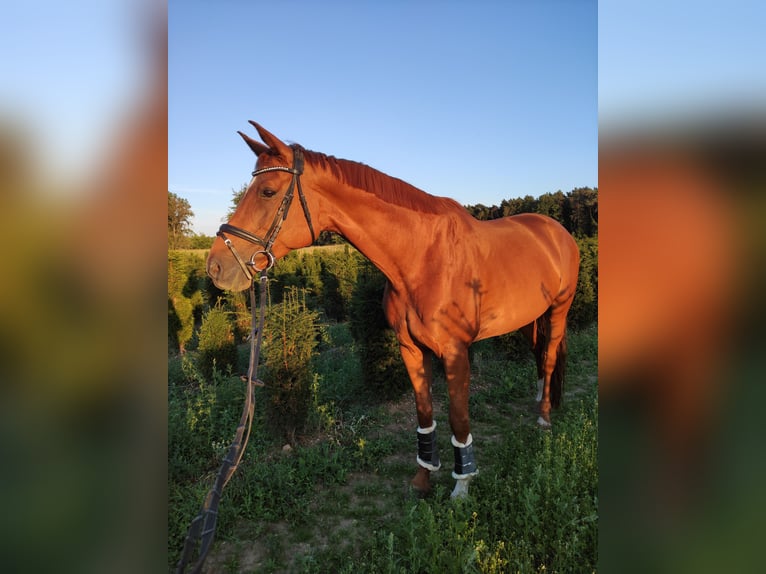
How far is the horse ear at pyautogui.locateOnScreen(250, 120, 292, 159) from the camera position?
2.37 metres

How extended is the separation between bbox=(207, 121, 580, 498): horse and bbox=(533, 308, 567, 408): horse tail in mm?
1100

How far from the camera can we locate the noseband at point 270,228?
235 centimetres

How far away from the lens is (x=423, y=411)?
3352 mm

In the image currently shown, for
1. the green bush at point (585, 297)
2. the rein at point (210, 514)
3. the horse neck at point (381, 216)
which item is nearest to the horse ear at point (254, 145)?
the horse neck at point (381, 216)

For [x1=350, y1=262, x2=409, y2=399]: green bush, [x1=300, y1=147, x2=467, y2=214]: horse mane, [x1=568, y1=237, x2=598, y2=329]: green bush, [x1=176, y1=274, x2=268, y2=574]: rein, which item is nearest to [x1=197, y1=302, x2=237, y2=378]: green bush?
[x1=350, y1=262, x2=409, y2=399]: green bush

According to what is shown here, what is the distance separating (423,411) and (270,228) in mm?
2117

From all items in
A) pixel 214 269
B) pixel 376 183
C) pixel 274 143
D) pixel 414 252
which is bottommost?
pixel 214 269

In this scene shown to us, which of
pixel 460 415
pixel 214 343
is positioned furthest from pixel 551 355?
pixel 214 343

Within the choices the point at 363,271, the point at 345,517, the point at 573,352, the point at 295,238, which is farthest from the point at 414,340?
the point at 573,352
